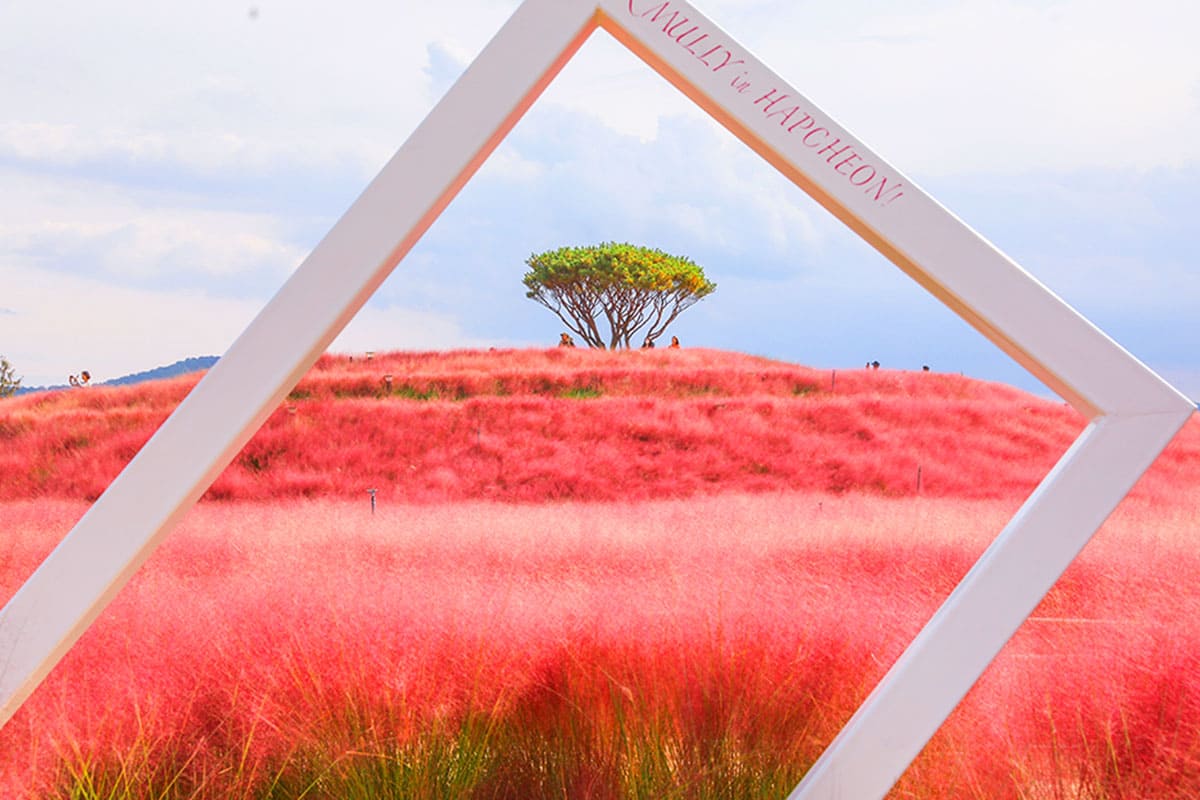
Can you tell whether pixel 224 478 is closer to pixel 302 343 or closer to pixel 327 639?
pixel 327 639

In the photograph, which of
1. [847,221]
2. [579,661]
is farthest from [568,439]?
[847,221]

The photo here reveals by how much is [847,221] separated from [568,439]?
5769 mm

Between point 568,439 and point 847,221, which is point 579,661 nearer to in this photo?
point 847,221

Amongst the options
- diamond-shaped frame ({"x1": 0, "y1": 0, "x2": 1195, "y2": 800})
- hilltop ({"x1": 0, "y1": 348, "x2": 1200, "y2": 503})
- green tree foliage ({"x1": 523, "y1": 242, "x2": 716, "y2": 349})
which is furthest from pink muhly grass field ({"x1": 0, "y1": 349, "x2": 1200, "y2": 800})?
green tree foliage ({"x1": 523, "y1": 242, "x2": 716, "y2": 349})

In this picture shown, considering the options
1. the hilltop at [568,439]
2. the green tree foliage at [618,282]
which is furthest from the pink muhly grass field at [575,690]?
the green tree foliage at [618,282]

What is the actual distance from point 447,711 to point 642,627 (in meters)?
0.60

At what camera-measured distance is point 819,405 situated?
325 inches

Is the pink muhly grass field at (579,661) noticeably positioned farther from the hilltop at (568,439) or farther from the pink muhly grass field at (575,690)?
the hilltop at (568,439)

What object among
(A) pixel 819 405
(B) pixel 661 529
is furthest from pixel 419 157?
(A) pixel 819 405

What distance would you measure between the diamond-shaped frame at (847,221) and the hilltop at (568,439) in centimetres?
504

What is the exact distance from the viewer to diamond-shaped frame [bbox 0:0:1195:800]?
182 cm

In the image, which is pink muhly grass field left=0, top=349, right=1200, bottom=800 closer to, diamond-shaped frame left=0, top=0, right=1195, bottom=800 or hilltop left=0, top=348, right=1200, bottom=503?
diamond-shaped frame left=0, top=0, right=1195, bottom=800

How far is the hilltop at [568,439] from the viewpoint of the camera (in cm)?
722

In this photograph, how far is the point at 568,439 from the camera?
756 cm
